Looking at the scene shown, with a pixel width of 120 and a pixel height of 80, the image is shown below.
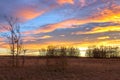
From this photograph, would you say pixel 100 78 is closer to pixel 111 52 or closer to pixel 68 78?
pixel 68 78

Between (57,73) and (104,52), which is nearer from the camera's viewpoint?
(57,73)

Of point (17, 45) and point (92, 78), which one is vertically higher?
point (17, 45)

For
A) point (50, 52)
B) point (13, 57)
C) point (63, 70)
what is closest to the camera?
point (63, 70)

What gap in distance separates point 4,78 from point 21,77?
153 cm

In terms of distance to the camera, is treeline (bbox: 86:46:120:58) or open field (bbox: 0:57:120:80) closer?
open field (bbox: 0:57:120:80)

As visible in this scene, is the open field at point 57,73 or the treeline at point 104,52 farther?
the treeline at point 104,52

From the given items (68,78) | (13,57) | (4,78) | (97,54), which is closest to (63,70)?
(68,78)

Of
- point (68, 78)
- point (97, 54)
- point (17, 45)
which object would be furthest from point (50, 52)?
point (97, 54)

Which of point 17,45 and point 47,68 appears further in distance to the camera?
point 17,45

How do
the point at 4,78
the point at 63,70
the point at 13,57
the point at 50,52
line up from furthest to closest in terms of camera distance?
the point at 50,52 → the point at 13,57 → the point at 63,70 → the point at 4,78

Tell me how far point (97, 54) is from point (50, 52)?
7621 cm

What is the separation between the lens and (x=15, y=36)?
139 ft

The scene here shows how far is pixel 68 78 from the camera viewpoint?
81.1ft

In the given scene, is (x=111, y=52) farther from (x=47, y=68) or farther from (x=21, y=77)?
(x=21, y=77)
